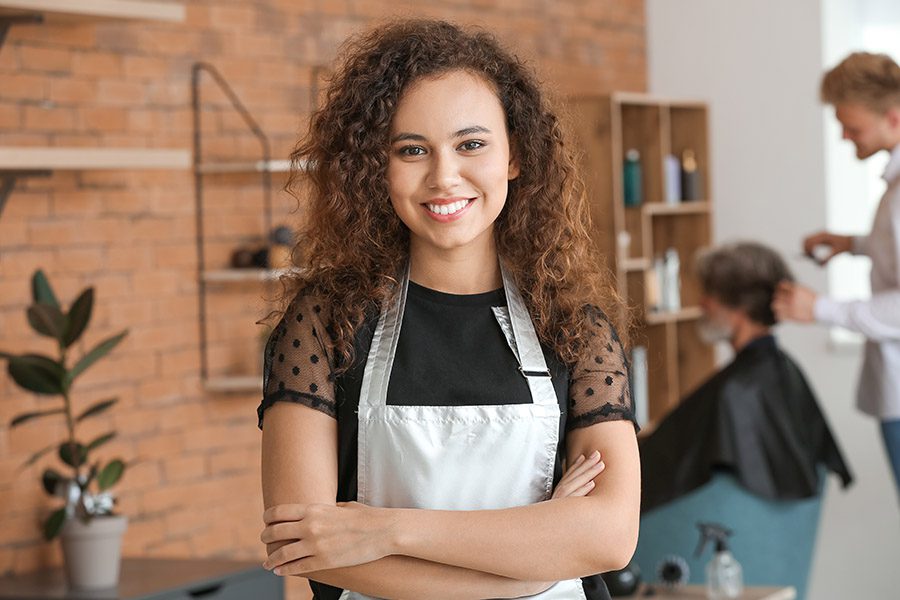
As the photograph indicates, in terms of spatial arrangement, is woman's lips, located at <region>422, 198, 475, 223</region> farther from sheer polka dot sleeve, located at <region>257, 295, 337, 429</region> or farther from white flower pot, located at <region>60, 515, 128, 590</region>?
white flower pot, located at <region>60, 515, 128, 590</region>

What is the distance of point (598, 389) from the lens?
5.68ft

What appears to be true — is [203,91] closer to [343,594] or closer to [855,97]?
[855,97]

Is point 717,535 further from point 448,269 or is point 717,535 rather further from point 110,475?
point 448,269

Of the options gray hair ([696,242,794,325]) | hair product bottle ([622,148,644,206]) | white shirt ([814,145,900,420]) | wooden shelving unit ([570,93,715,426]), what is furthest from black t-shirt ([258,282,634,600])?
hair product bottle ([622,148,644,206])

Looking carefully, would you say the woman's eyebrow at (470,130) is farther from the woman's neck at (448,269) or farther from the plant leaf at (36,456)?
the plant leaf at (36,456)

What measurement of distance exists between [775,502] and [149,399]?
6.34 ft

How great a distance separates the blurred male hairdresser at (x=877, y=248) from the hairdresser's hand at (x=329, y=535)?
8.88ft

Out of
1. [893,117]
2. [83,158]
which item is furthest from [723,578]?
[83,158]

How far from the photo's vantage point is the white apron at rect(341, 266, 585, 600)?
5.39 ft

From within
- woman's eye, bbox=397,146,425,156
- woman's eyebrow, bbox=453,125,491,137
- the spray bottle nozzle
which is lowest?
the spray bottle nozzle

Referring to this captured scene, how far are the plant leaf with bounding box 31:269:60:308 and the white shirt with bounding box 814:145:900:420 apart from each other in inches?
86.2

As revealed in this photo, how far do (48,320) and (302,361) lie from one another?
5.82ft

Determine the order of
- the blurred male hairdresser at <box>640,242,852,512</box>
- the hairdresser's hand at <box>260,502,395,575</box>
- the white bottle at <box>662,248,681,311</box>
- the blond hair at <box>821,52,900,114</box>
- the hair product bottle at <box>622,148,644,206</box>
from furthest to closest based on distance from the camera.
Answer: the white bottle at <box>662,248,681,311</box> → the hair product bottle at <box>622,148,644,206</box> → the blurred male hairdresser at <box>640,242,852,512</box> → the blond hair at <box>821,52,900,114</box> → the hairdresser's hand at <box>260,502,395,575</box>

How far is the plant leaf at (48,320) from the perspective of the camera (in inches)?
129
